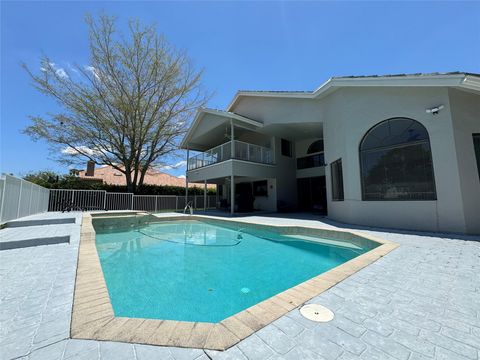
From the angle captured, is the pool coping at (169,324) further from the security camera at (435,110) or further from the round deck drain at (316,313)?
the security camera at (435,110)

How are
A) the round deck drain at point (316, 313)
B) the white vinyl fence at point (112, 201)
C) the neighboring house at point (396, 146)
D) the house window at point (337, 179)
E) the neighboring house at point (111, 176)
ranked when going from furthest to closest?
the neighboring house at point (111, 176) < the white vinyl fence at point (112, 201) < the house window at point (337, 179) < the neighboring house at point (396, 146) < the round deck drain at point (316, 313)

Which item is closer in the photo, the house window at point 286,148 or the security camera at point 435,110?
the security camera at point 435,110

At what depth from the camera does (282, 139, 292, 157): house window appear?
53.4ft

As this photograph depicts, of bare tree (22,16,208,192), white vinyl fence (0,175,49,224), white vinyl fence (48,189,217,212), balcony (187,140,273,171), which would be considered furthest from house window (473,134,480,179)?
bare tree (22,16,208,192)

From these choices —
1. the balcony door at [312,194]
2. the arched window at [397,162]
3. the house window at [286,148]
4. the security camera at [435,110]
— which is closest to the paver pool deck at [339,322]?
the arched window at [397,162]

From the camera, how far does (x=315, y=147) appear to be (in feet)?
52.4

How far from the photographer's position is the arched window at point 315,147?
614 inches

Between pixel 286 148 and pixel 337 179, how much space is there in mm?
6756

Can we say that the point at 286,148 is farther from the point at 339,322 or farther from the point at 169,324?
the point at 169,324

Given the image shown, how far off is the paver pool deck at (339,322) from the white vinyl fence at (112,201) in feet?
47.4

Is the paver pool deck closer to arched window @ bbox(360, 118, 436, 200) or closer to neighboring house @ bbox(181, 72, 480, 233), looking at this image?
neighboring house @ bbox(181, 72, 480, 233)

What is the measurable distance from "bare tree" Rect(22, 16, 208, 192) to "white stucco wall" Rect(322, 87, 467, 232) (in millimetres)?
14837

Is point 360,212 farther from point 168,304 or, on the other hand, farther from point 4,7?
point 4,7

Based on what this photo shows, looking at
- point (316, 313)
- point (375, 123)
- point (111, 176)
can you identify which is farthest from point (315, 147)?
point (111, 176)
